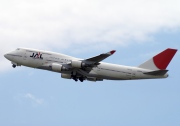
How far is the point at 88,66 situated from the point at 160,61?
1225 centimetres

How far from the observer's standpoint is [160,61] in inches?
2881

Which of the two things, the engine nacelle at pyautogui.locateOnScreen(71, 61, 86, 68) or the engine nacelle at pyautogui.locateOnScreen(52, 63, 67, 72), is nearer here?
the engine nacelle at pyautogui.locateOnScreen(71, 61, 86, 68)

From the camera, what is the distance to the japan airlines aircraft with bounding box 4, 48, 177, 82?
69125mm

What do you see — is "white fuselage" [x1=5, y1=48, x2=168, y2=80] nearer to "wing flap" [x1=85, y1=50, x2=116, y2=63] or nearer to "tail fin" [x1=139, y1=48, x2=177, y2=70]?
"tail fin" [x1=139, y1=48, x2=177, y2=70]

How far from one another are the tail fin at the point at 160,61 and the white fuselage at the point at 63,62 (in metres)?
1.52

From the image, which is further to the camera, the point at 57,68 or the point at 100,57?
the point at 57,68

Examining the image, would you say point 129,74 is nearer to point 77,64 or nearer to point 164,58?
point 164,58

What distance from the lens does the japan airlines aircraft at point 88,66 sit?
6912 cm

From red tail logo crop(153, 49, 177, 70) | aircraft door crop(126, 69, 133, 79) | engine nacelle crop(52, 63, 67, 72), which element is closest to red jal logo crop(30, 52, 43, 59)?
engine nacelle crop(52, 63, 67, 72)

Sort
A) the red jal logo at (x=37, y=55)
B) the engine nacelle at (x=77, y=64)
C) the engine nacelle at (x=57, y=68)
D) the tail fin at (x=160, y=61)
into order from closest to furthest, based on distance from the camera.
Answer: the engine nacelle at (x=77, y=64)
the engine nacelle at (x=57, y=68)
the red jal logo at (x=37, y=55)
the tail fin at (x=160, y=61)

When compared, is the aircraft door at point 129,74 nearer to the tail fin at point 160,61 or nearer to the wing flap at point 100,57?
the tail fin at point 160,61

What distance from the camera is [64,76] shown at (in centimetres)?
7425

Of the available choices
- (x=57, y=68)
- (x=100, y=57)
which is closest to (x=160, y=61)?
(x=100, y=57)

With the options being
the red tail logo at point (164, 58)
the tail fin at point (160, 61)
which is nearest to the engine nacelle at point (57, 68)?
the tail fin at point (160, 61)
